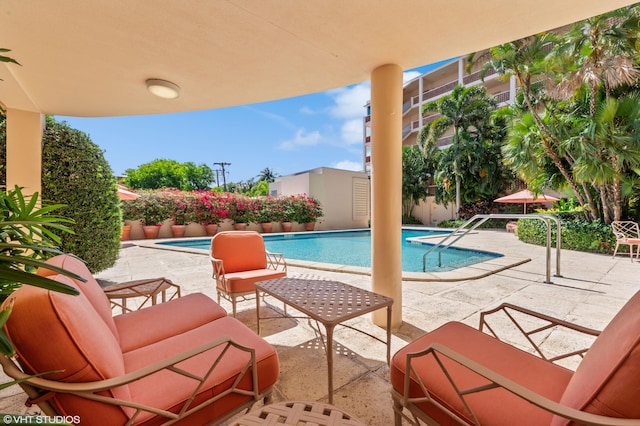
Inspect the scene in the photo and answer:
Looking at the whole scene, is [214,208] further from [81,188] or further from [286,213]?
[81,188]

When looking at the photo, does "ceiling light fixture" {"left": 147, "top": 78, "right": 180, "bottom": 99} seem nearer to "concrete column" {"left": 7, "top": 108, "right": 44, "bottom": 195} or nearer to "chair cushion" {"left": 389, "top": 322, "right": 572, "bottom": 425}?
"concrete column" {"left": 7, "top": 108, "right": 44, "bottom": 195}

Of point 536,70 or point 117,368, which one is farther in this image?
point 536,70

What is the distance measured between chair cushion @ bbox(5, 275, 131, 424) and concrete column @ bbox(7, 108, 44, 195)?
3.49 m

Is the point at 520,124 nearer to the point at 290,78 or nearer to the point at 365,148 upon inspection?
the point at 290,78

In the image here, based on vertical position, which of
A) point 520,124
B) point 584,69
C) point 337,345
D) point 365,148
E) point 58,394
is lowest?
point 337,345

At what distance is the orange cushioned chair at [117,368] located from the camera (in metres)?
0.84

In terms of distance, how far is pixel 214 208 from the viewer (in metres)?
11.9

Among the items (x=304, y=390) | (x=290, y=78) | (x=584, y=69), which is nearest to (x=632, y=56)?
(x=584, y=69)

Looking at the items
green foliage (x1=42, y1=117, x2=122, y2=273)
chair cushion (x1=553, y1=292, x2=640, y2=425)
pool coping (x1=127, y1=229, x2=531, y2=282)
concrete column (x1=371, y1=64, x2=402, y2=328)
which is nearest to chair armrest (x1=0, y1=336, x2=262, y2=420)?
chair cushion (x1=553, y1=292, x2=640, y2=425)

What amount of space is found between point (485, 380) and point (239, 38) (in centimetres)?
269

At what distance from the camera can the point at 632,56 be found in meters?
5.87

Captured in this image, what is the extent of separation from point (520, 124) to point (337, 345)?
9519mm

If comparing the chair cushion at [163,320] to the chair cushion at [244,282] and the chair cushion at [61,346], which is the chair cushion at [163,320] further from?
the chair cushion at [61,346]

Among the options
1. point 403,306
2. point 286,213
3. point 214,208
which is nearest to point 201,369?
point 403,306
